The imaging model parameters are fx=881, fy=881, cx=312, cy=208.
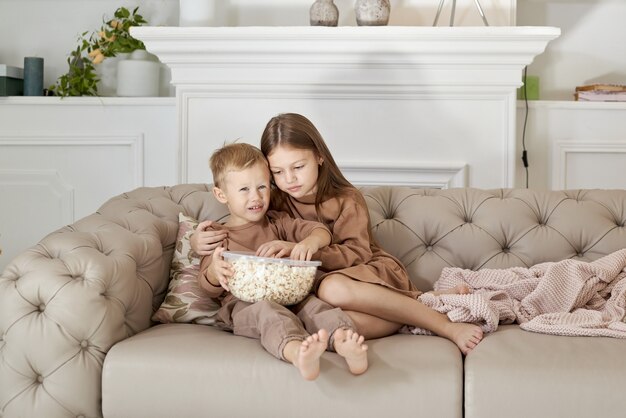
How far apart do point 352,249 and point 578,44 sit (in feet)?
6.50

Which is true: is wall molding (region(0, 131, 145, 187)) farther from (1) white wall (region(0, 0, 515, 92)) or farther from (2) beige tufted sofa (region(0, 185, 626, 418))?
(2) beige tufted sofa (region(0, 185, 626, 418))

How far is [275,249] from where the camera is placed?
209cm

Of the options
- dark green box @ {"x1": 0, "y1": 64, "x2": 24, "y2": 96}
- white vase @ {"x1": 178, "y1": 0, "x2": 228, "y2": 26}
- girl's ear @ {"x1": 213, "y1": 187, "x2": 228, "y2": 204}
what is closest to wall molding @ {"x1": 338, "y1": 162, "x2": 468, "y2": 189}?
white vase @ {"x1": 178, "y1": 0, "x2": 228, "y2": 26}

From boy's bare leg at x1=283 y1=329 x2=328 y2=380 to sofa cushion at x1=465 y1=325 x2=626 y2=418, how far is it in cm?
32

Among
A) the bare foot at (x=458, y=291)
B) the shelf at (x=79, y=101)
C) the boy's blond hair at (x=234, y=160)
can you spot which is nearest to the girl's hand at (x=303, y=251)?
the boy's blond hair at (x=234, y=160)

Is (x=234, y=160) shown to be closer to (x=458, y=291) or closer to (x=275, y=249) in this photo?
(x=275, y=249)

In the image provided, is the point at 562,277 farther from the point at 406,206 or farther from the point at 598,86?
the point at 598,86

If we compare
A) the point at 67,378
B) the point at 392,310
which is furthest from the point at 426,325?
the point at 67,378

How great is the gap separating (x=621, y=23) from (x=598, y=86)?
37 centimetres

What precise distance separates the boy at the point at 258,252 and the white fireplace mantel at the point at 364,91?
1.09 meters

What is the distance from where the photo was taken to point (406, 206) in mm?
2551

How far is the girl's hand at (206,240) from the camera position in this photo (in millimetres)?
2230

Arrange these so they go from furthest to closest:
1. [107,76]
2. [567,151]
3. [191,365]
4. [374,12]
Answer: [107,76]
[567,151]
[374,12]
[191,365]

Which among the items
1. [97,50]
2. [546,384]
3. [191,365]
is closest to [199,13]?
[97,50]
